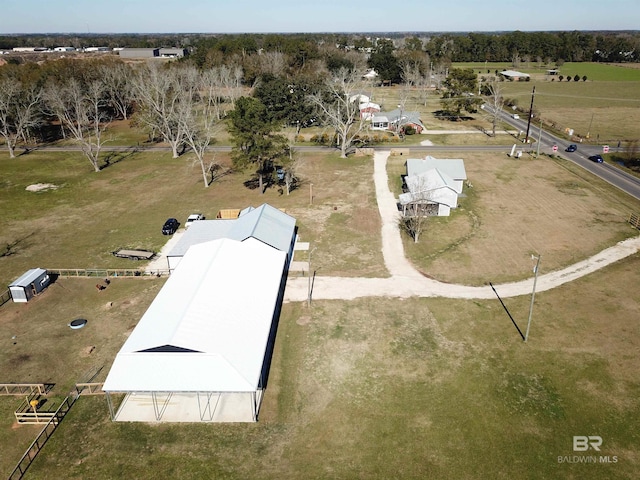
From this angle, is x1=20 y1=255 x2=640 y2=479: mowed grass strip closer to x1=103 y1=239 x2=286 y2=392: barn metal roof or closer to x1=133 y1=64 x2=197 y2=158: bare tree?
x1=103 y1=239 x2=286 y2=392: barn metal roof

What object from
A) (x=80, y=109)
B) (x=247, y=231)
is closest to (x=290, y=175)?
(x=247, y=231)

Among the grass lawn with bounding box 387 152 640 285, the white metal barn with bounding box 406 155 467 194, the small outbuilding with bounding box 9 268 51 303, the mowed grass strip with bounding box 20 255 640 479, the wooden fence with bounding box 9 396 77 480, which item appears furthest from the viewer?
the white metal barn with bounding box 406 155 467 194

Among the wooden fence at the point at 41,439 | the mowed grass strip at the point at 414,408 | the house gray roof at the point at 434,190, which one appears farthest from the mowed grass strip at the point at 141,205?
the wooden fence at the point at 41,439

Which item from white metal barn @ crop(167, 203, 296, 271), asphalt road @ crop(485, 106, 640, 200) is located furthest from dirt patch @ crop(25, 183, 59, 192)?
asphalt road @ crop(485, 106, 640, 200)

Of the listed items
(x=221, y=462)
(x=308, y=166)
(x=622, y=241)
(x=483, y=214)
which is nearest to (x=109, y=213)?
(x=308, y=166)

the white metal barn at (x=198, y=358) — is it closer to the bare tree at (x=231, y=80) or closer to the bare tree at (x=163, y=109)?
the bare tree at (x=163, y=109)

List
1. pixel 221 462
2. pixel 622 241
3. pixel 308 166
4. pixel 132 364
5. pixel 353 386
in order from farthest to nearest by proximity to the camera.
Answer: pixel 308 166, pixel 622 241, pixel 353 386, pixel 132 364, pixel 221 462

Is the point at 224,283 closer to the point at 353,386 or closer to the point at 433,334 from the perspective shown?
the point at 353,386
